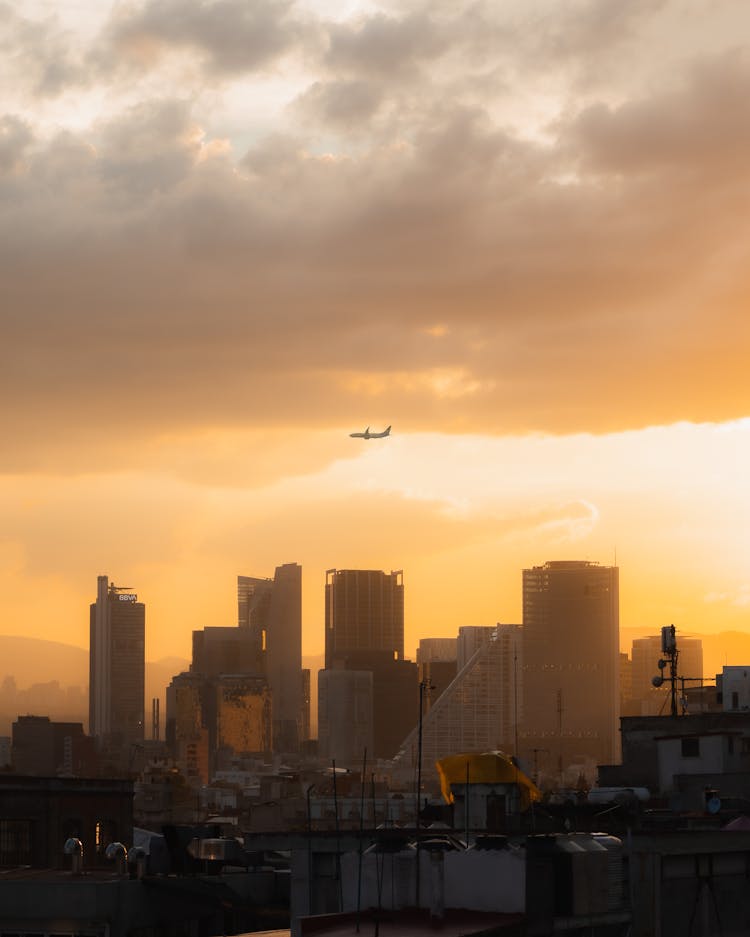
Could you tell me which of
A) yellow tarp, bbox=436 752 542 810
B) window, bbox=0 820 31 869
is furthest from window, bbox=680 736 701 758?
window, bbox=0 820 31 869

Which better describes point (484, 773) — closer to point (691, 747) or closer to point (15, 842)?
point (691, 747)

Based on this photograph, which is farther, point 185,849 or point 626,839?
point 185,849

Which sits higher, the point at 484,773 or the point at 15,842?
the point at 484,773

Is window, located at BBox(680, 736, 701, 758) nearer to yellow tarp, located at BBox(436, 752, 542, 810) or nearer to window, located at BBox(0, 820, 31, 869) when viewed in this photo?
yellow tarp, located at BBox(436, 752, 542, 810)

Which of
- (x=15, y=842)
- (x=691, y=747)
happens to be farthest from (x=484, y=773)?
(x=15, y=842)

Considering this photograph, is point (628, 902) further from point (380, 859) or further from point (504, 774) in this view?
point (504, 774)

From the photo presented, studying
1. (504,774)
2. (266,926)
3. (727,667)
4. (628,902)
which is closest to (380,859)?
(628,902)

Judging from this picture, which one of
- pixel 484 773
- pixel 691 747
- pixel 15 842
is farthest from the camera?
pixel 15 842
